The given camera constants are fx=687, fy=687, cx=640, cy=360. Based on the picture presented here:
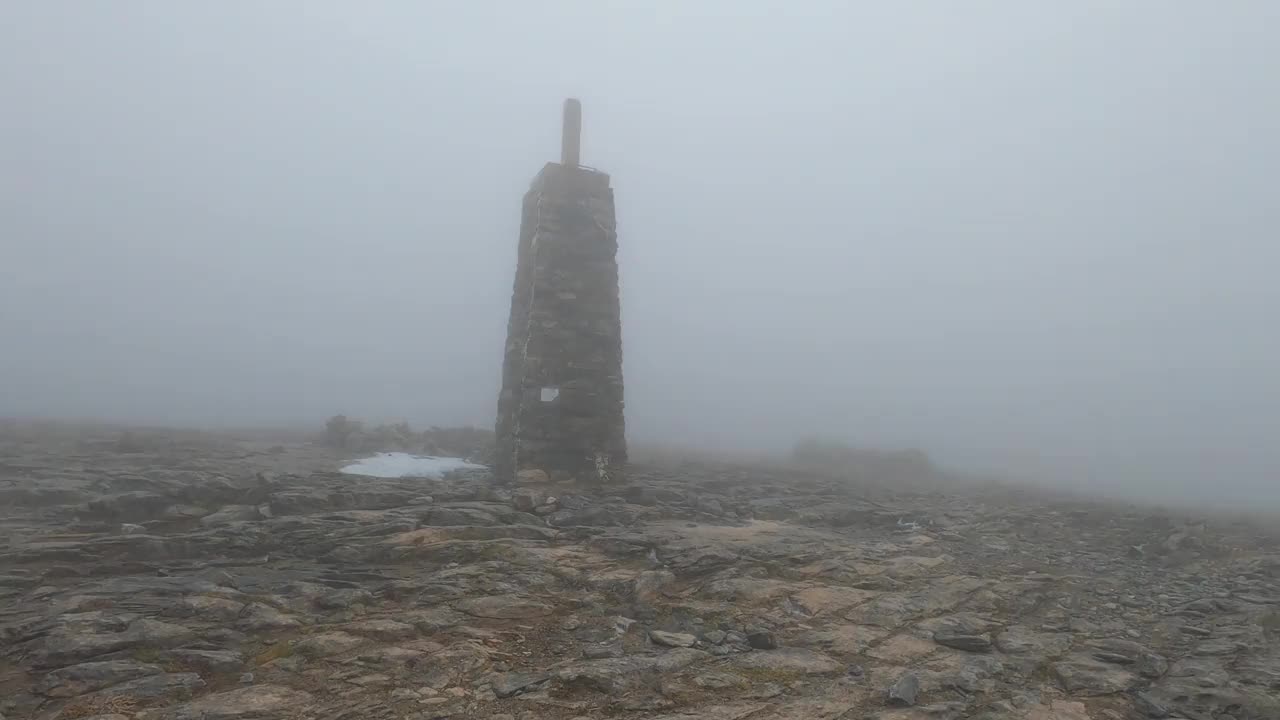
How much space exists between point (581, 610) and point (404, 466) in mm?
12370

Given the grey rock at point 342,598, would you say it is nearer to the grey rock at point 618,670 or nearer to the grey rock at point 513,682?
the grey rock at point 513,682

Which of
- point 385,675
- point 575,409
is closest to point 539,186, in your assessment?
point 575,409

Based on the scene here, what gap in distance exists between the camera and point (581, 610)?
8352 millimetres

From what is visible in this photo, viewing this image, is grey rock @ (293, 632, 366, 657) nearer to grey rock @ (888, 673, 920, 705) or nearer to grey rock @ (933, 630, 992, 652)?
grey rock @ (888, 673, 920, 705)

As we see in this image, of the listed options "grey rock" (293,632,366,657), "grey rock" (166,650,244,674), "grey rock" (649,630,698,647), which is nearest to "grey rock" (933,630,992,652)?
"grey rock" (649,630,698,647)

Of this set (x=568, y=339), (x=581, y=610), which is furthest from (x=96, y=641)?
(x=568, y=339)

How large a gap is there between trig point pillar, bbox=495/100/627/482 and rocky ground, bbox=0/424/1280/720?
2868mm

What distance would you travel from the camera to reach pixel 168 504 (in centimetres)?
1168

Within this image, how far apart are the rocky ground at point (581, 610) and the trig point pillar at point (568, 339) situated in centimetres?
287

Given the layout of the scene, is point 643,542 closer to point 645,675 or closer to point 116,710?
point 645,675

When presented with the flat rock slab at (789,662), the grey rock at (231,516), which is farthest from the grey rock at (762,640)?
the grey rock at (231,516)

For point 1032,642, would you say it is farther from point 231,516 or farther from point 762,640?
point 231,516

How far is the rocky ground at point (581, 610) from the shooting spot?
20.2 ft

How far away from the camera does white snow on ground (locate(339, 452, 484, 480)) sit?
17.8m
